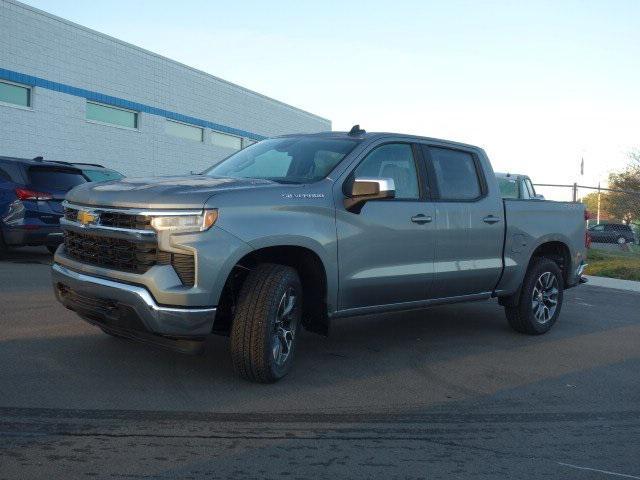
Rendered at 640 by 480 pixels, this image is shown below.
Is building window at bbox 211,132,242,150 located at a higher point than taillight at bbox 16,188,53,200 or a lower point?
higher

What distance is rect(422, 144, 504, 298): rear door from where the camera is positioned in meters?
6.47

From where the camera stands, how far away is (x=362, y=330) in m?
7.47

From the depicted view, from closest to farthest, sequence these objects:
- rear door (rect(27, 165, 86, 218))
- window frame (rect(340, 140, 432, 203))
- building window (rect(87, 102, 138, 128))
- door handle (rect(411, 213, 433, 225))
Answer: window frame (rect(340, 140, 432, 203))
door handle (rect(411, 213, 433, 225))
rear door (rect(27, 165, 86, 218))
building window (rect(87, 102, 138, 128))

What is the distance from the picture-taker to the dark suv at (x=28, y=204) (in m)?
11.0

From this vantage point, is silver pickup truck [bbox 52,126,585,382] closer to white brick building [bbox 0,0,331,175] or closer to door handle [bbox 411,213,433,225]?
door handle [bbox 411,213,433,225]

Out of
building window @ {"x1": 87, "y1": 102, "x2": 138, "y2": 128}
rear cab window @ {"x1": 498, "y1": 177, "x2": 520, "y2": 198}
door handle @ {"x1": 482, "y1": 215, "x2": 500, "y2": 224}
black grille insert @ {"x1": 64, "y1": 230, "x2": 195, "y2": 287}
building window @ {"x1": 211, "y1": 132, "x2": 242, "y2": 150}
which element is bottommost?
black grille insert @ {"x1": 64, "y1": 230, "x2": 195, "y2": 287}

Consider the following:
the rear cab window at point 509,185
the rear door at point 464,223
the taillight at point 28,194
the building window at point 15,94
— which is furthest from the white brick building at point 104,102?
the rear door at point 464,223

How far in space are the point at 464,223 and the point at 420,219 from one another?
0.67m

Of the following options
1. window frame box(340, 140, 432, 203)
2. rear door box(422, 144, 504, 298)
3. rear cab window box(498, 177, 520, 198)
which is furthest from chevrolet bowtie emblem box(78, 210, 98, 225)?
rear cab window box(498, 177, 520, 198)

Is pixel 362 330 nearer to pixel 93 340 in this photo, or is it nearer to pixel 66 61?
pixel 93 340

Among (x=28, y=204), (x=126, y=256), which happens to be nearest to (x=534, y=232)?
(x=126, y=256)

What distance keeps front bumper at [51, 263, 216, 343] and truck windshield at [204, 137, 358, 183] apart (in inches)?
56.3

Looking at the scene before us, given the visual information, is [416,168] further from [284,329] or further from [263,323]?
[263,323]

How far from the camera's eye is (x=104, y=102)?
21719 millimetres
